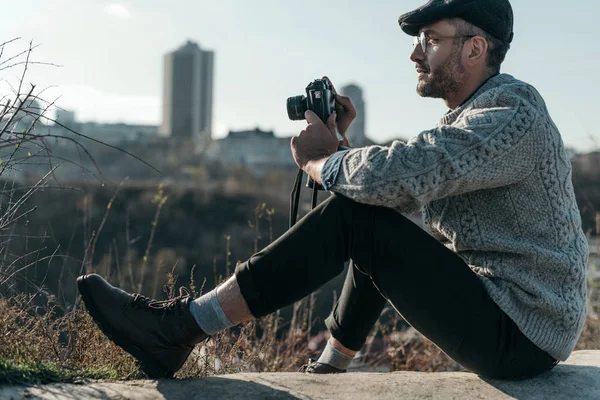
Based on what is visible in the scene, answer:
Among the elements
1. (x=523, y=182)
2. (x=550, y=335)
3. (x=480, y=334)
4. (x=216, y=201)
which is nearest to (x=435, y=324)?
(x=480, y=334)

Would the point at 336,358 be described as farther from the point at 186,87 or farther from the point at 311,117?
the point at 186,87

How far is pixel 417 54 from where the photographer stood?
2668 mm

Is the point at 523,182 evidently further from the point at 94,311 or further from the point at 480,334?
the point at 94,311

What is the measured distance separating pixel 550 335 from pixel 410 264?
51cm

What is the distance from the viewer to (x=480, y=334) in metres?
2.34

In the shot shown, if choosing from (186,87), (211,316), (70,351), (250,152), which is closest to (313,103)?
(211,316)

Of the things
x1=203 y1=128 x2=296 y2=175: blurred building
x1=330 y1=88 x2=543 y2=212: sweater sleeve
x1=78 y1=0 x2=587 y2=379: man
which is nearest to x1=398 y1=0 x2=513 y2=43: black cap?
x1=78 y1=0 x2=587 y2=379: man

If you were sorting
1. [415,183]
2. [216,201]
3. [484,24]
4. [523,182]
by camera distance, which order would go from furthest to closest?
[216,201] < [484,24] < [523,182] < [415,183]

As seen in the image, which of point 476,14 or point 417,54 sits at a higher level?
point 476,14

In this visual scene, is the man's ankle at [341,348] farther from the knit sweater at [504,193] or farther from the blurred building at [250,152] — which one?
the blurred building at [250,152]

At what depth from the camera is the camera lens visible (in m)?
2.75

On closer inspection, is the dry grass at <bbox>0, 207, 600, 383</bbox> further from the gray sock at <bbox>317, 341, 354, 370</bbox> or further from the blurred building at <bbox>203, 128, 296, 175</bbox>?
the blurred building at <bbox>203, 128, 296, 175</bbox>

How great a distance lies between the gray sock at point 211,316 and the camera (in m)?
2.36

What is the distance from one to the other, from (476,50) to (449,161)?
0.55 metres
